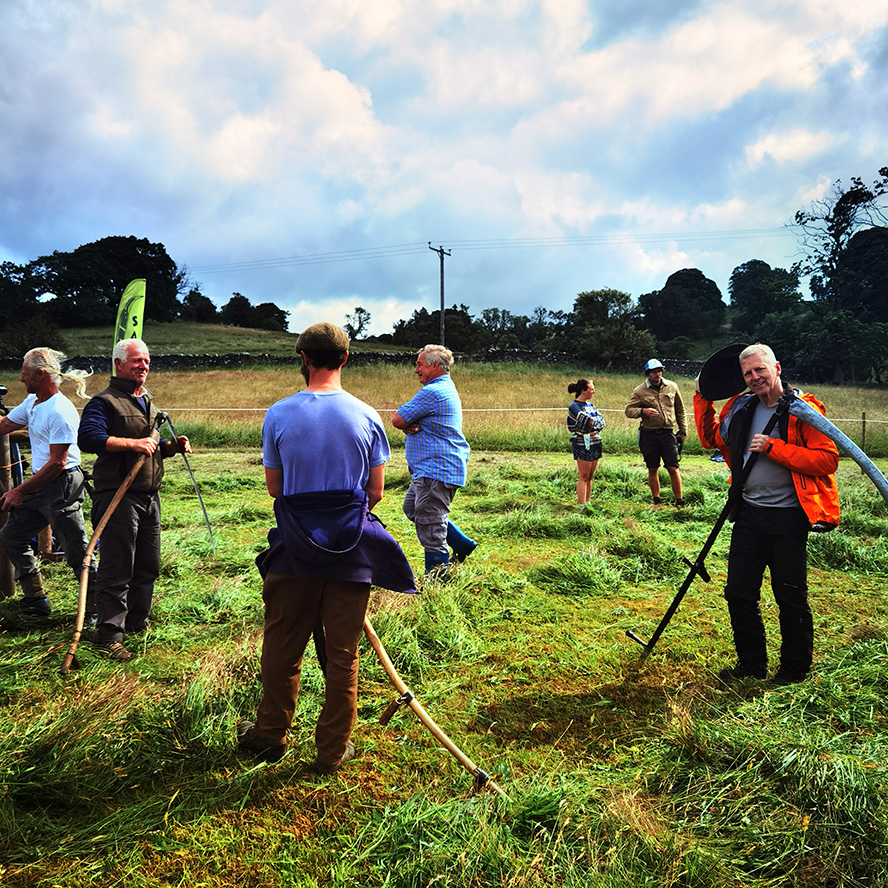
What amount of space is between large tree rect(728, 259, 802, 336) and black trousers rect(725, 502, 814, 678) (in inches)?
2115

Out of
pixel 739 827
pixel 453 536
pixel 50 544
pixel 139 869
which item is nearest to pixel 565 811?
pixel 739 827

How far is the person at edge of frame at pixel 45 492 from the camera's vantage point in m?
4.51

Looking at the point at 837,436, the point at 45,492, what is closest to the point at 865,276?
the point at 837,436

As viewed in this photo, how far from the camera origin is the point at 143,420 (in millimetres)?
4441

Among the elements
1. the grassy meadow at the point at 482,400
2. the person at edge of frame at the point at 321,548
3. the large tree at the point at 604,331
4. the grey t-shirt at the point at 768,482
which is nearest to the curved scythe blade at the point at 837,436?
the grey t-shirt at the point at 768,482

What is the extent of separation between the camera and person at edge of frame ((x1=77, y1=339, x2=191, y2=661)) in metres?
4.16

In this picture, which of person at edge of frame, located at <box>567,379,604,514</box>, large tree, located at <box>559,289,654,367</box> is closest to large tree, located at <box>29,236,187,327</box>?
large tree, located at <box>559,289,654,367</box>

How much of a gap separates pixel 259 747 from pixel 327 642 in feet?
2.24

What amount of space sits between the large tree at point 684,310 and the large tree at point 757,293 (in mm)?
2758

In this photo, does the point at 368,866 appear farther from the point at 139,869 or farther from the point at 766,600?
the point at 766,600

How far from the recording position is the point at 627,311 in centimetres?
5900

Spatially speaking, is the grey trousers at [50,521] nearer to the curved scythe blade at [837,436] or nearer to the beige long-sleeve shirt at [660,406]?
the curved scythe blade at [837,436]

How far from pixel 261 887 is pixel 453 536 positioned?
12.0 feet

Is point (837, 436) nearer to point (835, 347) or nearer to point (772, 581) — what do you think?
point (772, 581)
